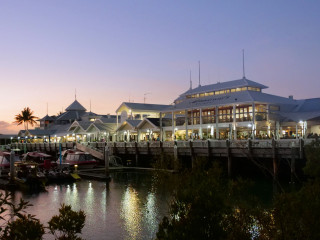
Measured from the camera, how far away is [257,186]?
3394 centimetres

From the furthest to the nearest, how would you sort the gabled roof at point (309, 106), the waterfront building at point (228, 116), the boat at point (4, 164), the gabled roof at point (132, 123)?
the gabled roof at point (132, 123) → the gabled roof at point (309, 106) → the waterfront building at point (228, 116) → the boat at point (4, 164)

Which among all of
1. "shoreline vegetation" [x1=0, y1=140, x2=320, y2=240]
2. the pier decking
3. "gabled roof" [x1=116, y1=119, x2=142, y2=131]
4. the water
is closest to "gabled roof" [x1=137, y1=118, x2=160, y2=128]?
"gabled roof" [x1=116, y1=119, x2=142, y2=131]

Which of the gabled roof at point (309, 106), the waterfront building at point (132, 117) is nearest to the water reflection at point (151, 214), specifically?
the gabled roof at point (309, 106)

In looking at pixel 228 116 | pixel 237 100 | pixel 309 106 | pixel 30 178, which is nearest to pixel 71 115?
pixel 228 116

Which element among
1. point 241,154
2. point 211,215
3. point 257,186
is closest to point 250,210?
point 211,215

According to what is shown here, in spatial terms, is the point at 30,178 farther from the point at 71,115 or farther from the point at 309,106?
the point at 71,115

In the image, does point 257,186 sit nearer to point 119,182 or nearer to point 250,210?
point 119,182

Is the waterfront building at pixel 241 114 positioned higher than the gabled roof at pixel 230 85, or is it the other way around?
the gabled roof at pixel 230 85

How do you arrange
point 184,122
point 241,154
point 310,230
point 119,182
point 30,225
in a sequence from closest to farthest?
point 310,230
point 30,225
point 241,154
point 119,182
point 184,122

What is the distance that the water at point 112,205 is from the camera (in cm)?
2150

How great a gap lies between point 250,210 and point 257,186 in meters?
25.6

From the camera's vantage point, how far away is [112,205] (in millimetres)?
28484

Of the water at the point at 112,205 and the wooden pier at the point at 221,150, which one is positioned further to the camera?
the wooden pier at the point at 221,150

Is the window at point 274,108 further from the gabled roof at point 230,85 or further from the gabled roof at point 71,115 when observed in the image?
the gabled roof at point 71,115
